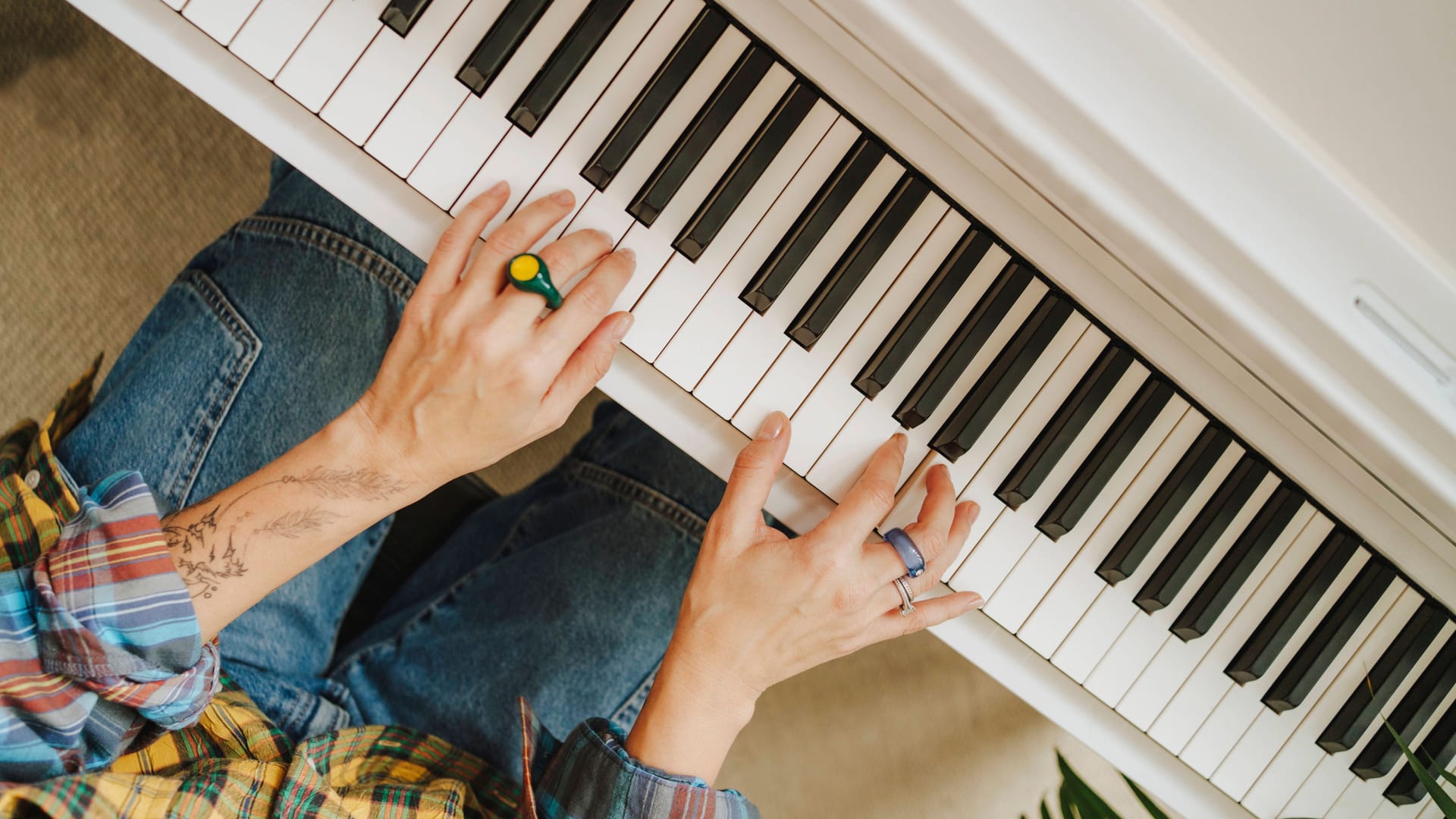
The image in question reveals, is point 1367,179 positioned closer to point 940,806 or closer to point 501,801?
point 501,801

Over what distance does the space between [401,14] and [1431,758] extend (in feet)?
3.91

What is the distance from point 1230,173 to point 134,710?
1.03 m

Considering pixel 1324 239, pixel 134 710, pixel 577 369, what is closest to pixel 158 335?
pixel 134 710

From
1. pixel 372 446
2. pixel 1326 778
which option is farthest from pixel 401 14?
pixel 1326 778

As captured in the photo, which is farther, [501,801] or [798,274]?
[501,801]

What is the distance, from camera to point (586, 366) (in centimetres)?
73

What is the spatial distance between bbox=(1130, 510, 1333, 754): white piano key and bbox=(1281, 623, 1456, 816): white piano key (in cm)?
9

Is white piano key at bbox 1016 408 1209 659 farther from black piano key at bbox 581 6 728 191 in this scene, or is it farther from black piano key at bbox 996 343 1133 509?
black piano key at bbox 581 6 728 191

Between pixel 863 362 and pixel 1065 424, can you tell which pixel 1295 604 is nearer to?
pixel 1065 424

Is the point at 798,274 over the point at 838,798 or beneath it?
over

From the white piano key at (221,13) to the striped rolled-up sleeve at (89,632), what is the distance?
0.40 metres

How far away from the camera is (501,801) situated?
2.95ft

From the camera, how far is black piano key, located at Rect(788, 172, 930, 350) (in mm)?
724

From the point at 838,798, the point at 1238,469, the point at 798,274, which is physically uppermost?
the point at 1238,469
